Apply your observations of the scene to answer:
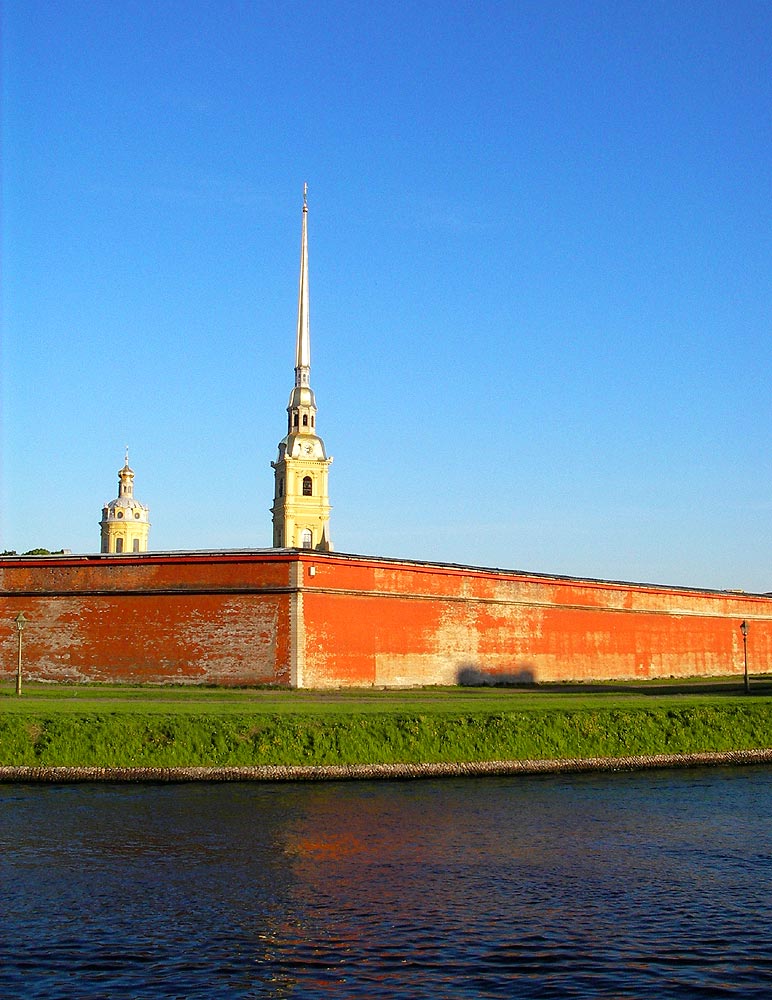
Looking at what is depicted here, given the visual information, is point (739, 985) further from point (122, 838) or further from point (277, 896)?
point (122, 838)

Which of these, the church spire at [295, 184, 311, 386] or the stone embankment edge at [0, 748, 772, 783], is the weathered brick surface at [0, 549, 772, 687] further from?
the church spire at [295, 184, 311, 386]

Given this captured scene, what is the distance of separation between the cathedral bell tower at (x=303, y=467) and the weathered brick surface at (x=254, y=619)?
163 feet

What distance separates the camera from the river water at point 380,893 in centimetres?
975

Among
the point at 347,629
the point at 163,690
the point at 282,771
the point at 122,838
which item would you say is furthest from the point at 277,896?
the point at 347,629

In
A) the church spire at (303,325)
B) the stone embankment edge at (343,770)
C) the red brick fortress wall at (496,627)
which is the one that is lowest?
the stone embankment edge at (343,770)

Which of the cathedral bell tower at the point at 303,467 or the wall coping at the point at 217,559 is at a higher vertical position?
the cathedral bell tower at the point at 303,467

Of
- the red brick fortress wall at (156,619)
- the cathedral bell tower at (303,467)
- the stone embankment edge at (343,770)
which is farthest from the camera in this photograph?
the cathedral bell tower at (303,467)

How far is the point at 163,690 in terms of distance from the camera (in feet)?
96.7

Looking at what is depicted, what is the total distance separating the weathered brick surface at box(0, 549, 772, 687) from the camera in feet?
101

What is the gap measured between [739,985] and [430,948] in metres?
2.72

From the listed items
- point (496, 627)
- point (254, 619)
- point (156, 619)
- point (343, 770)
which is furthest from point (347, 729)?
point (496, 627)

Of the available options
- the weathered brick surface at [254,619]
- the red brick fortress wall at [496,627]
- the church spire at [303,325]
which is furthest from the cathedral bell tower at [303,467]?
the weathered brick surface at [254,619]

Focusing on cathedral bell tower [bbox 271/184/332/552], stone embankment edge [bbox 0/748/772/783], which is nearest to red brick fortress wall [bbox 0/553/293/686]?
stone embankment edge [bbox 0/748/772/783]

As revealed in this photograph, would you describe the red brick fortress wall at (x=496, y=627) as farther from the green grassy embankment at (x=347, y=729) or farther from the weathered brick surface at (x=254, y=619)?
the green grassy embankment at (x=347, y=729)
